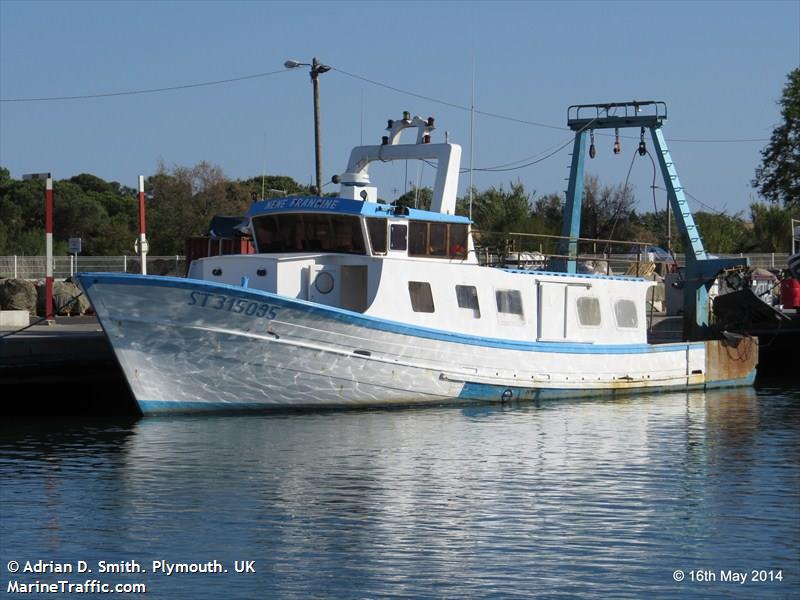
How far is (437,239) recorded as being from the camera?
26375 mm

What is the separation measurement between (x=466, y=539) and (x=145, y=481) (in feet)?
17.2

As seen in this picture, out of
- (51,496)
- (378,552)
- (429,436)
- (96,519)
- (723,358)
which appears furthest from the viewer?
(723,358)

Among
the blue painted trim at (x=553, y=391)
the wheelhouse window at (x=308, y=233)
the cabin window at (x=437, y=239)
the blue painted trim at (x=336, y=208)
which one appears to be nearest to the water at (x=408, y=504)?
the blue painted trim at (x=553, y=391)

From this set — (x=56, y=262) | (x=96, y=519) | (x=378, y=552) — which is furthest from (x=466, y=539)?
(x=56, y=262)

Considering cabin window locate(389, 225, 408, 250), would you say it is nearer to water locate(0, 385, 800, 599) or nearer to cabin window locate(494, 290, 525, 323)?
cabin window locate(494, 290, 525, 323)

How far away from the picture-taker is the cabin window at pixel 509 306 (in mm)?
27422

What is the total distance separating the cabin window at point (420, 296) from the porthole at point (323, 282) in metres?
1.60

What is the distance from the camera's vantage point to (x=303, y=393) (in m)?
24.3

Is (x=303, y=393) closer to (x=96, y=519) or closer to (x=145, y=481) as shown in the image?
(x=145, y=481)

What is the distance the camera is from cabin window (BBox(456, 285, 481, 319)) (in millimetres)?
26531

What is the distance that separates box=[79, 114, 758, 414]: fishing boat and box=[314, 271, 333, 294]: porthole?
0.04 m

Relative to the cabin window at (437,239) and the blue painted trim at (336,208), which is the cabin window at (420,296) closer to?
the cabin window at (437,239)

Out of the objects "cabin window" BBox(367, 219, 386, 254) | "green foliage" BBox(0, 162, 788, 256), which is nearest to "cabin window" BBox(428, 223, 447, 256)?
"cabin window" BBox(367, 219, 386, 254)

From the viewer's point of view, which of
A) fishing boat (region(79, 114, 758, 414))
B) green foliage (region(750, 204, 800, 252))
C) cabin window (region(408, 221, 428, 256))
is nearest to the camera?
fishing boat (region(79, 114, 758, 414))
